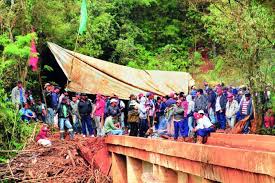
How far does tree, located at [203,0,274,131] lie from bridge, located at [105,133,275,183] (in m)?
5.07

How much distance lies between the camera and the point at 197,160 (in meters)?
6.29

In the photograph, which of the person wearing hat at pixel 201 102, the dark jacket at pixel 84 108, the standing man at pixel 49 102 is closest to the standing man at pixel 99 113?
the dark jacket at pixel 84 108

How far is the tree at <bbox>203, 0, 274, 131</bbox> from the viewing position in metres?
14.5

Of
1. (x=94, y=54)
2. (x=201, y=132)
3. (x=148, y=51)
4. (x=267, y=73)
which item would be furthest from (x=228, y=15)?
(x=148, y=51)

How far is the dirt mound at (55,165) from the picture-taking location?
1220 cm

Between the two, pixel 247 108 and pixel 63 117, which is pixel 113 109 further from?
pixel 247 108

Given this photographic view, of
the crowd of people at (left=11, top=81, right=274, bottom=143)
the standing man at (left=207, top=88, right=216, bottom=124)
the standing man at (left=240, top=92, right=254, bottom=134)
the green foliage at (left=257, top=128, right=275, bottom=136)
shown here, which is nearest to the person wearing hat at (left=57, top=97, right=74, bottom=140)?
the crowd of people at (left=11, top=81, right=274, bottom=143)

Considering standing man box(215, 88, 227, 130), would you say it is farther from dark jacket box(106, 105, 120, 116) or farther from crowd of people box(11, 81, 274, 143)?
dark jacket box(106, 105, 120, 116)

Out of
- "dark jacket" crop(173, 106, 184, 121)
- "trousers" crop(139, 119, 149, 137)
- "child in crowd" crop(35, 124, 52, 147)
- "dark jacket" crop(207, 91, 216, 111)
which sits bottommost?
"child in crowd" crop(35, 124, 52, 147)

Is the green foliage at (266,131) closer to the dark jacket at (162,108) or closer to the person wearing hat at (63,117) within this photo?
the dark jacket at (162,108)

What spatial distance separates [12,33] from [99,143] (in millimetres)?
7725

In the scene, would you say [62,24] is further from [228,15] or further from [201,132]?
[201,132]

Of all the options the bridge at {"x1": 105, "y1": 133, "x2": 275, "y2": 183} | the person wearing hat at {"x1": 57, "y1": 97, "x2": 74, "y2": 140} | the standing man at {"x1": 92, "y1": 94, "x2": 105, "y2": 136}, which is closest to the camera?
the bridge at {"x1": 105, "y1": 133, "x2": 275, "y2": 183}

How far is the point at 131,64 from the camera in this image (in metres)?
26.5
